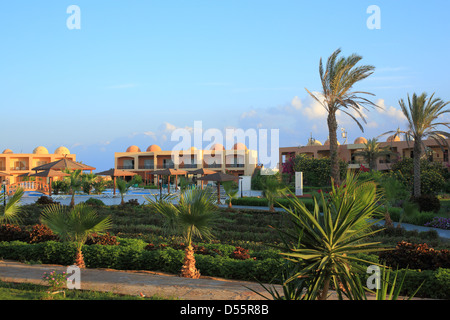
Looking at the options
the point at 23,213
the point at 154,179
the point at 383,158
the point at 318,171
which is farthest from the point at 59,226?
the point at 154,179

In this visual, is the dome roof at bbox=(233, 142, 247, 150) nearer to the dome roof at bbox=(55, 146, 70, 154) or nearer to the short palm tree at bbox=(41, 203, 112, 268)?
the dome roof at bbox=(55, 146, 70, 154)

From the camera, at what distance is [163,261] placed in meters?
8.18

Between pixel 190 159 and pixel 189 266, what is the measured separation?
53.4m

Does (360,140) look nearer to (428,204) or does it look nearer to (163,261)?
(428,204)

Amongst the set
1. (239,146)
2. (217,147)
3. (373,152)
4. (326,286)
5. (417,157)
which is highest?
(239,146)

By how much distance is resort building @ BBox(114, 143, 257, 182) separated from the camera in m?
56.9

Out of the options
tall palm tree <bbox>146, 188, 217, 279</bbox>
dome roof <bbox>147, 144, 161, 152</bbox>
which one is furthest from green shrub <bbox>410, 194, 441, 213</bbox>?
dome roof <bbox>147, 144, 161, 152</bbox>

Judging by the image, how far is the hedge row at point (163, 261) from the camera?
21.4ft

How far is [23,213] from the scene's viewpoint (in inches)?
625

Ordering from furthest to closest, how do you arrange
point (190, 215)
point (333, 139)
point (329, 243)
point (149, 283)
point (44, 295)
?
point (333, 139)
point (190, 215)
point (149, 283)
point (44, 295)
point (329, 243)

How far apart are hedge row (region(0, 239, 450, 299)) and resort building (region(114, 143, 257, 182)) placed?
44511 mm

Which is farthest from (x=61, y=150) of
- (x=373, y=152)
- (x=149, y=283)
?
(x=149, y=283)
